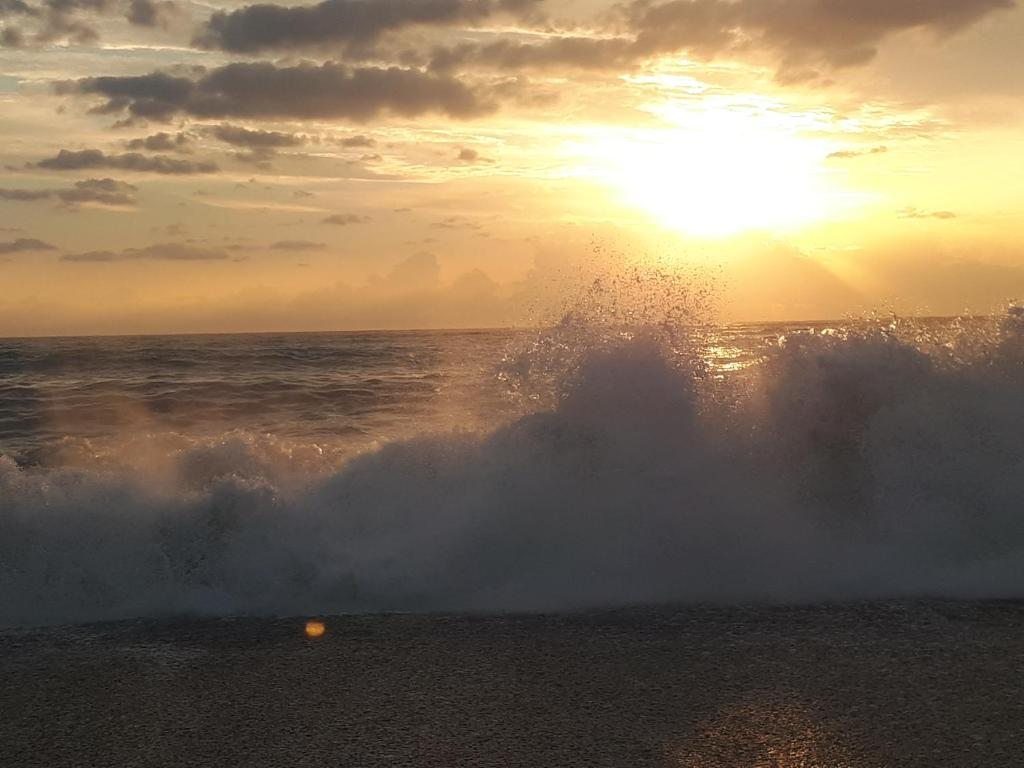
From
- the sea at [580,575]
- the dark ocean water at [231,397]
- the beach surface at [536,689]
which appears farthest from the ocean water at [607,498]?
the dark ocean water at [231,397]

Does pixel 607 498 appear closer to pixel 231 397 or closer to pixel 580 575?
pixel 580 575

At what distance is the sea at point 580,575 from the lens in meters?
4.98

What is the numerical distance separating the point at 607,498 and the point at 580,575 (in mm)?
1000

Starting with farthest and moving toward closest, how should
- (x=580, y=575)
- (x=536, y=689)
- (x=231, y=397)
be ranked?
(x=231, y=397)
(x=580, y=575)
(x=536, y=689)

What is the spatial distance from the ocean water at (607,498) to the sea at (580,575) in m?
0.03

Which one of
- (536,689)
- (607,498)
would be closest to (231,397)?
(607,498)

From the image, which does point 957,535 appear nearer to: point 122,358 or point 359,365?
point 359,365

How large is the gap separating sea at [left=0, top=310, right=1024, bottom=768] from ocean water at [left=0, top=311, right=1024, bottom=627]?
0.03 meters

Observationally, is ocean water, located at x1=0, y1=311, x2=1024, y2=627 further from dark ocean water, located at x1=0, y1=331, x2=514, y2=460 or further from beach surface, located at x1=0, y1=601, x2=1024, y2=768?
dark ocean water, located at x1=0, y1=331, x2=514, y2=460

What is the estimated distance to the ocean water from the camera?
305 inches

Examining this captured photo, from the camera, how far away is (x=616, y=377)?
9.48 m

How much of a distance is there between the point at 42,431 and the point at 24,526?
10.5 m

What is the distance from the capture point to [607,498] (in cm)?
866

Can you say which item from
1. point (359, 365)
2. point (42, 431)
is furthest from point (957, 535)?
point (359, 365)
